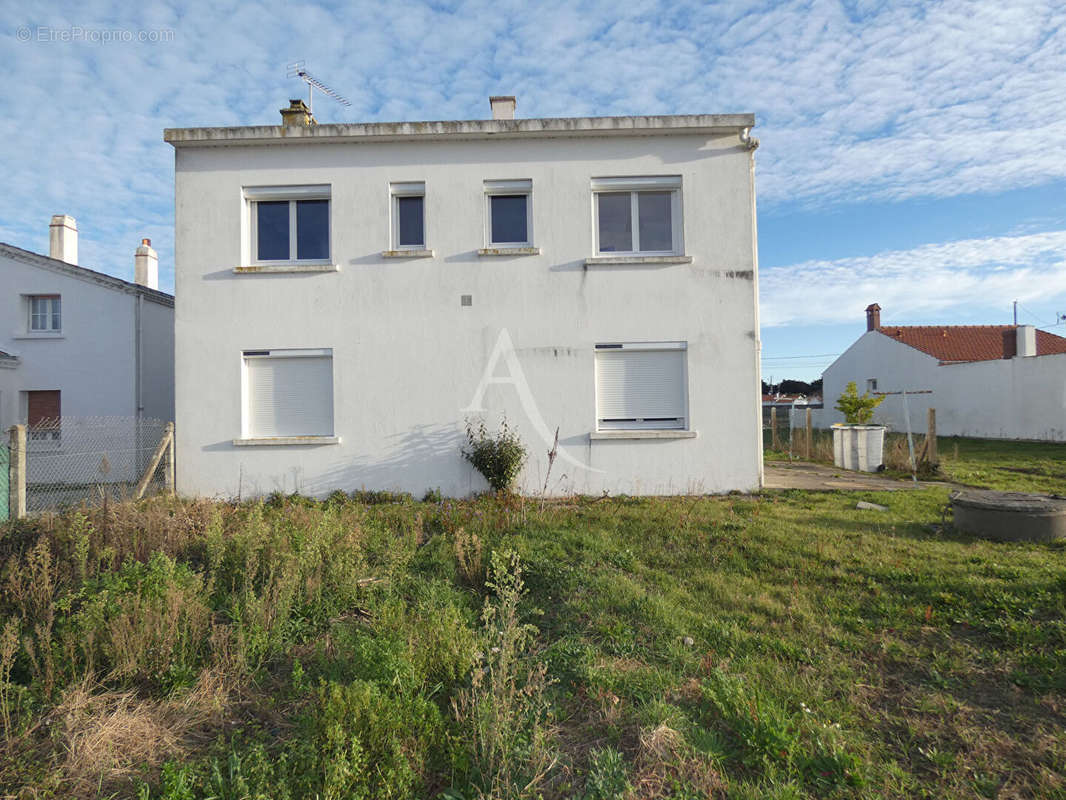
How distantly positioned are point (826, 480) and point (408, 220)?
8.99m

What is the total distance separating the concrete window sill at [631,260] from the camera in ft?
29.6

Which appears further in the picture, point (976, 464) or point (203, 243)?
point (976, 464)

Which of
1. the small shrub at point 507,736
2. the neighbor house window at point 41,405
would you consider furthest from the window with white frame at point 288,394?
the neighbor house window at point 41,405

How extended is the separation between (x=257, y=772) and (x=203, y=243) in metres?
9.14

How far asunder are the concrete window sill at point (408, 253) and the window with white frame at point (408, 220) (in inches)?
11.6

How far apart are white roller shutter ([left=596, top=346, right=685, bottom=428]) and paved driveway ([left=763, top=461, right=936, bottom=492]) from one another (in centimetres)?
221

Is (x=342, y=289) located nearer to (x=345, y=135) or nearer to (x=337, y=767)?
(x=345, y=135)

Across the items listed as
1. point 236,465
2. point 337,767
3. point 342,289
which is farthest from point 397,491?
point 337,767

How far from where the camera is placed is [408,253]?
29.8 feet

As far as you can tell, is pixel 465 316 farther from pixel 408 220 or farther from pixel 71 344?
pixel 71 344

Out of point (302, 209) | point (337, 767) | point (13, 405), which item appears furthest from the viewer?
point (13, 405)

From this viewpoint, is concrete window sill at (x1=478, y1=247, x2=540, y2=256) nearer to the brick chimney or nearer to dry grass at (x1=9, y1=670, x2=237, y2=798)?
dry grass at (x1=9, y1=670, x2=237, y2=798)

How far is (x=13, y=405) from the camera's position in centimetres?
1250

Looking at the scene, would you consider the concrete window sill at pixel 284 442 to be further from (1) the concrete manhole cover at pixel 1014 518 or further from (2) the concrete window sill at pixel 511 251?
(1) the concrete manhole cover at pixel 1014 518
